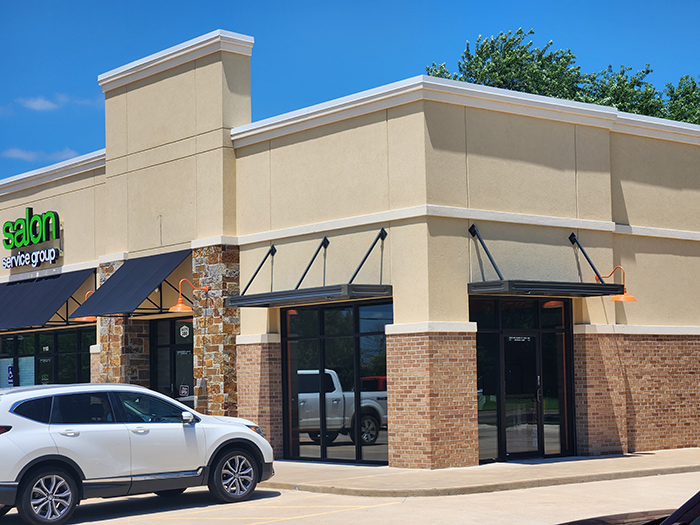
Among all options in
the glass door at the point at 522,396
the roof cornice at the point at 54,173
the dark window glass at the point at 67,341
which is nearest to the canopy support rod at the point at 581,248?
the glass door at the point at 522,396

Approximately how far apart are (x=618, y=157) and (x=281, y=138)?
7076 mm

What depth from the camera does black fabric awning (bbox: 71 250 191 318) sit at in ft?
70.1

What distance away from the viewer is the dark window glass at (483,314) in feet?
60.4

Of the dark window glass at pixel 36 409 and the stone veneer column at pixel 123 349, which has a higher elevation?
the stone veneer column at pixel 123 349

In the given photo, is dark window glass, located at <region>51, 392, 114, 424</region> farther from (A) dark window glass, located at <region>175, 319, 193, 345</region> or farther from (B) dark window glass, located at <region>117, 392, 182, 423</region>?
(A) dark window glass, located at <region>175, 319, 193, 345</region>

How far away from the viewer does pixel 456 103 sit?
59.3 feet

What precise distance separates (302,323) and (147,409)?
6.60 metres

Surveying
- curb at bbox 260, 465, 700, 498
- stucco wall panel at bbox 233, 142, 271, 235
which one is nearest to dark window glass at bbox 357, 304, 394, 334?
stucco wall panel at bbox 233, 142, 271, 235

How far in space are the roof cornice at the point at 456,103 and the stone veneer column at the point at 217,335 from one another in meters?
2.59

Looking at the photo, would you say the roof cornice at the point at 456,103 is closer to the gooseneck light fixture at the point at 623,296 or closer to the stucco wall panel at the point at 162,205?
the stucco wall panel at the point at 162,205

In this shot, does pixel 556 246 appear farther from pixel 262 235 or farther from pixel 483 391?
pixel 262 235

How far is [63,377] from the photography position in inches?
1059

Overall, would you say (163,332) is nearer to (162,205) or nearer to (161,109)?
(162,205)

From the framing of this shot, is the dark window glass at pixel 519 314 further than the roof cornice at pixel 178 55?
No
